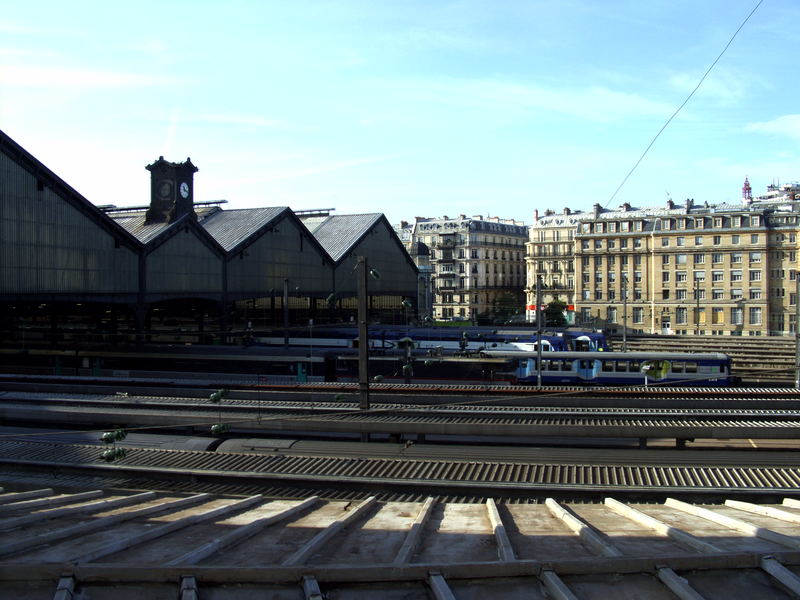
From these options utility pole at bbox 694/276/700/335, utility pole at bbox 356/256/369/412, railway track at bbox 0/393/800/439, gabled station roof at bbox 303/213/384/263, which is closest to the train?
railway track at bbox 0/393/800/439

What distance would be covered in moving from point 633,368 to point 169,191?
32.6 meters

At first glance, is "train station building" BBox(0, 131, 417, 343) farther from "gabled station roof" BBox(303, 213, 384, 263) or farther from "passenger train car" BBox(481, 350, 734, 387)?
"passenger train car" BBox(481, 350, 734, 387)

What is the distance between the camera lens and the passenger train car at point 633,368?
32812 mm

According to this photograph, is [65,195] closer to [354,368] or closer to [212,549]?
[354,368]

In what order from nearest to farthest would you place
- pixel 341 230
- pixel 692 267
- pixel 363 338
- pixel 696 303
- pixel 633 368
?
pixel 363 338 → pixel 633 368 → pixel 696 303 → pixel 692 267 → pixel 341 230

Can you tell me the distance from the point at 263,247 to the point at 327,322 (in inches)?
407

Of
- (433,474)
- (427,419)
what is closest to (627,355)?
(427,419)

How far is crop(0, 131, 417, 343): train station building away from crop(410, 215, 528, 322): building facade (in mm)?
21449

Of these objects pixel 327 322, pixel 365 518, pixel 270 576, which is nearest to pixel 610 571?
pixel 270 576

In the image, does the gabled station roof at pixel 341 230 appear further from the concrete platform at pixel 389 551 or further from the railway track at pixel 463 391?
the concrete platform at pixel 389 551

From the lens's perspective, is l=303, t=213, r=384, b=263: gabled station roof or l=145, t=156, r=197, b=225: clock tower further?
l=303, t=213, r=384, b=263: gabled station roof

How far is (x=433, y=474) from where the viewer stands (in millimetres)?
14570

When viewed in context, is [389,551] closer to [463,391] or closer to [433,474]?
[433,474]

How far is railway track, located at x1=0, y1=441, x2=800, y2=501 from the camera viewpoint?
13320 millimetres
